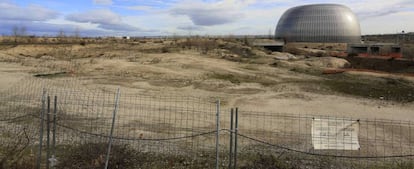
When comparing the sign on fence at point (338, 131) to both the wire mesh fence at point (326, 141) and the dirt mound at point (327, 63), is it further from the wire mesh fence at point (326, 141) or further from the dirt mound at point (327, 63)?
the dirt mound at point (327, 63)

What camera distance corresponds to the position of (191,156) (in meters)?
8.82

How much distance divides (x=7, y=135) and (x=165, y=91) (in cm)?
1125

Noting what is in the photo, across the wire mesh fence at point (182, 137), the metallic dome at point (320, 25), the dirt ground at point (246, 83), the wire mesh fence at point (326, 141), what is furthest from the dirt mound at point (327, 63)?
the metallic dome at point (320, 25)

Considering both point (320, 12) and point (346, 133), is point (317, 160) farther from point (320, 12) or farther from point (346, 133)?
point (320, 12)

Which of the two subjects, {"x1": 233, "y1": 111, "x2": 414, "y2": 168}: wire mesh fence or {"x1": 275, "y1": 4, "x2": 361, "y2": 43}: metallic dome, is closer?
{"x1": 233, "y1": 111, "x2": 414, "y2": 168}: wire mesh fence

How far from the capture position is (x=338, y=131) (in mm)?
6684

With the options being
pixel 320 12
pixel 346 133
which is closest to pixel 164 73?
pixel 346 133

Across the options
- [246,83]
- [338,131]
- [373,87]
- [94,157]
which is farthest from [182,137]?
[373,87]

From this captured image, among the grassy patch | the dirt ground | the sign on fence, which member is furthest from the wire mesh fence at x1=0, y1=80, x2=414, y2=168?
the grassy patch

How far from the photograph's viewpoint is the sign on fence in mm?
6583

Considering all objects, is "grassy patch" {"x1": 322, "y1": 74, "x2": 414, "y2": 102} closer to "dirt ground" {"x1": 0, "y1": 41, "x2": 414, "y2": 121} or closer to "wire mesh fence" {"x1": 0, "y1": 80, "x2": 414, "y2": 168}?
"dirt ground" {"x1": 0, "y1": 41, "x2": 414, "y2": 121}

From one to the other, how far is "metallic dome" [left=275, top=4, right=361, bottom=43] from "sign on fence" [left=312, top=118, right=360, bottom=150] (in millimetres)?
91020

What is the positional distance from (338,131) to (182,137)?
4.51m

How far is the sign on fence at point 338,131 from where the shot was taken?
6.58m
